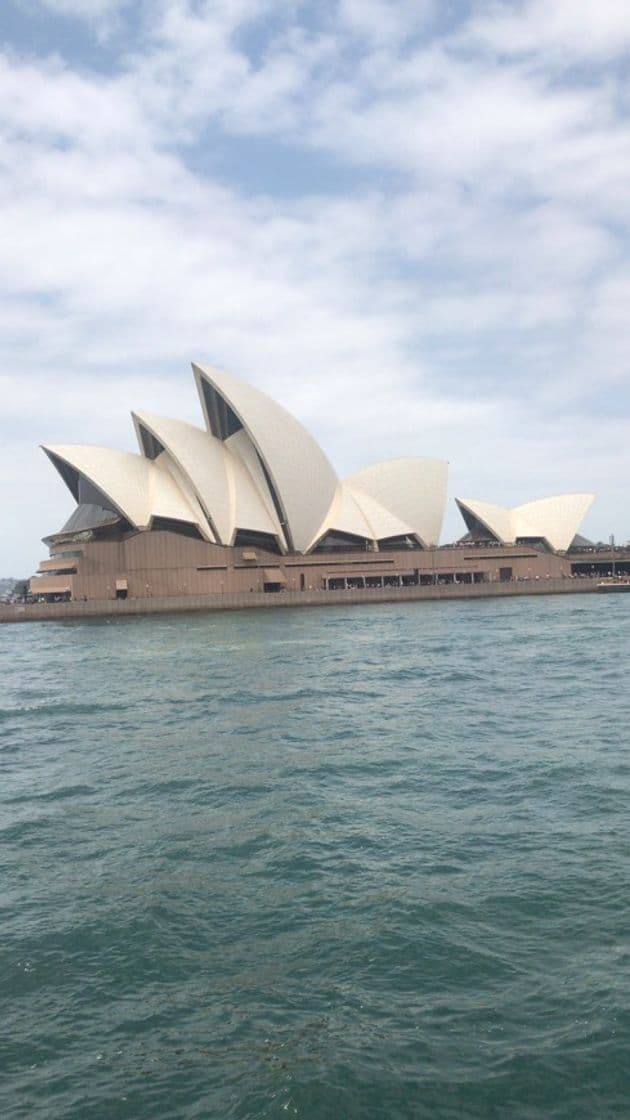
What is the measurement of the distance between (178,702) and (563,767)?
11236 millimetres

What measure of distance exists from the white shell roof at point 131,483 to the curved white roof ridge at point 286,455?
7.03 m

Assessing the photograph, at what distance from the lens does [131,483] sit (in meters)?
65.6

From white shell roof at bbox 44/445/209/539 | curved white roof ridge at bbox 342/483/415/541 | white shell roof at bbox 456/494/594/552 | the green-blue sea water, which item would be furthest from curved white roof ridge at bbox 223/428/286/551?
the green-blue sea water

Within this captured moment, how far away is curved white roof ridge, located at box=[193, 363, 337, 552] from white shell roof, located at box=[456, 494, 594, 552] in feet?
58.4

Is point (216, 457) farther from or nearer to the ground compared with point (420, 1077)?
farther from the ground

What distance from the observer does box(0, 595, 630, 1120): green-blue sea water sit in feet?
18.7

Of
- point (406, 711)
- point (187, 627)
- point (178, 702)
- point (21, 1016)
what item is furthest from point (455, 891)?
point (187, 627)

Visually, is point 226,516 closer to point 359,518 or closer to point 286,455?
point 286,455

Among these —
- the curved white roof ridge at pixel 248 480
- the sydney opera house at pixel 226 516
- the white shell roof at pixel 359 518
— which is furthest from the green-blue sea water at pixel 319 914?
the white shell roof at pixel 359 518

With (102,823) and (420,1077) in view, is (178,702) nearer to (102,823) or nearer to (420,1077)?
(102,823)

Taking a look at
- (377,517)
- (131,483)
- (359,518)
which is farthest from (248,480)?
(377,517)

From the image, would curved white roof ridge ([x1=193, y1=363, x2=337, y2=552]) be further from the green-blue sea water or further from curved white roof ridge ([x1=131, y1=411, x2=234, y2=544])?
the green-blue sea water

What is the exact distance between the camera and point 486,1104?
17.6ft

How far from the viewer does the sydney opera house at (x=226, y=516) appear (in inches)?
2574
